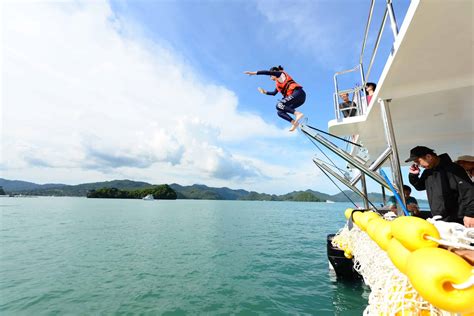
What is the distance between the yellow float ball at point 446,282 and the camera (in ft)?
4.70

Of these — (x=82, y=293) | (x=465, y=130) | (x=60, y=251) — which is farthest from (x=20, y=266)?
(x=465, y=130)

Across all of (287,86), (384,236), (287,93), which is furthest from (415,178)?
(287,86)

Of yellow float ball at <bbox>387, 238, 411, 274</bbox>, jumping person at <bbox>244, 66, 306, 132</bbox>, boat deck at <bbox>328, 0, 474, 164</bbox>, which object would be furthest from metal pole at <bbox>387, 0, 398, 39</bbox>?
yellow float ball at <bbox>387, 238, 411, 274</bbox>

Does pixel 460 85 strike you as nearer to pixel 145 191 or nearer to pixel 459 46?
pixel 459 46

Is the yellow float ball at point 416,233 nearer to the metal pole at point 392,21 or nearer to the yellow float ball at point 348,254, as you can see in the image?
the metal pole at point 392,21

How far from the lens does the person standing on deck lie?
12.2 ft

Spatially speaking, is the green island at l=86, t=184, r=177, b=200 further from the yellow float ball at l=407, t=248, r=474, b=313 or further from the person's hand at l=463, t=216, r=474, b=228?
the yellow float ball at l=407, t=248, r=474, b=313

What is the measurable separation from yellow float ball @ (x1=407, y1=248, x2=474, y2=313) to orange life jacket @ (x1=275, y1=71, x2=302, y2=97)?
502 cm

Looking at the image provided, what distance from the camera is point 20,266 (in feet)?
39.9

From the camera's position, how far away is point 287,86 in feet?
20.1

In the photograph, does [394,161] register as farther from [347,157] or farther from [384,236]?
[384,236]

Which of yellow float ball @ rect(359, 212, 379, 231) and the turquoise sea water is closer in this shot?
yellow float ball @ rect(359, 212, 379, 231)

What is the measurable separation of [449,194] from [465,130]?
608 cm

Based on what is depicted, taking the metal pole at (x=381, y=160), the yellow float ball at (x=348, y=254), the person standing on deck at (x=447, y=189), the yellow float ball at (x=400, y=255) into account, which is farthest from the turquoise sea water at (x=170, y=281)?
the yellow float ball at (x=400, y=255)
